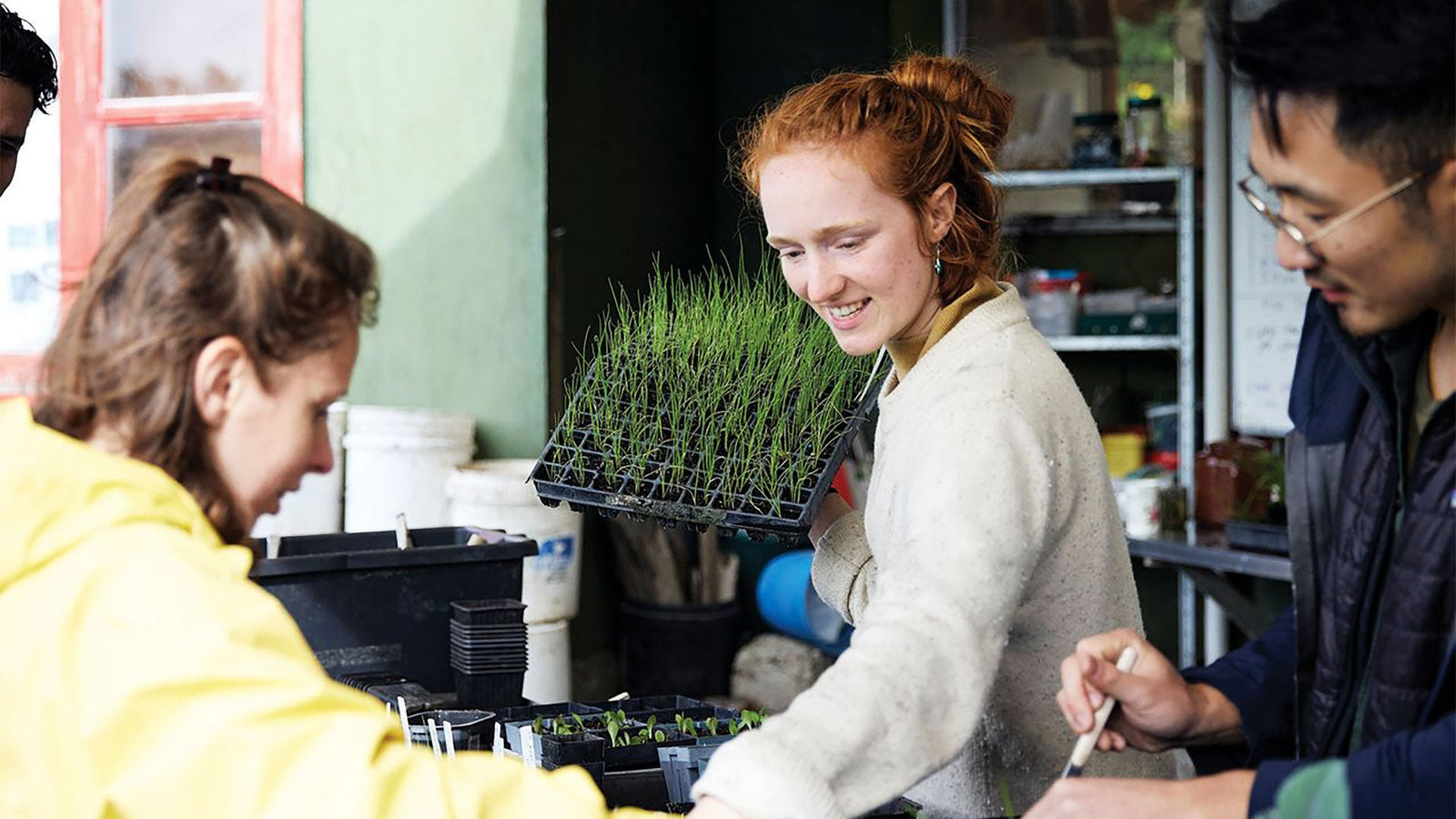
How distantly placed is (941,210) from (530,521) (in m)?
2.78

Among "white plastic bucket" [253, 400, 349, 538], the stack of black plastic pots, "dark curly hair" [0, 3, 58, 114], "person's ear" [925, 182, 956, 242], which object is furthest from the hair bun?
"white plastic bucket" [253, 400, 349, 538]

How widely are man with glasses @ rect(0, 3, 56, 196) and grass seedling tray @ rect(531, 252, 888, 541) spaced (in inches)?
46.5

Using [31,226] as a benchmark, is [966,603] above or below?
below

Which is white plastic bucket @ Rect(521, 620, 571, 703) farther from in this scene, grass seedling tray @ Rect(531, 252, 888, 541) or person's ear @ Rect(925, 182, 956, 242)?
person's ear @ Rect(925, 182, 956, 242)

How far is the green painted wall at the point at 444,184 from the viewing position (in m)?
5.06

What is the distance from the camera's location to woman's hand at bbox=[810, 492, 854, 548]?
2.34 metres

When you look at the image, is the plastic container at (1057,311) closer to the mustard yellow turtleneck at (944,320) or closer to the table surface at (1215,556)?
the table surface at (1215,556)

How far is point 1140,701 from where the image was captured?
5.66 ft

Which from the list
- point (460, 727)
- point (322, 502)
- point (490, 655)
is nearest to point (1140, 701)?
point (460, 727)

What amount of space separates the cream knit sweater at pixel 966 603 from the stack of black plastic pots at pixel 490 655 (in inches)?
35.5

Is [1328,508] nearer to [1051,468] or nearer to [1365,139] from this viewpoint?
[1051,468]

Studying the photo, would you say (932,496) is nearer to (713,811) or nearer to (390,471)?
(713,811)

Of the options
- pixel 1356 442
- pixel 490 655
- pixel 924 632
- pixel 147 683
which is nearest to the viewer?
pixel 147 683

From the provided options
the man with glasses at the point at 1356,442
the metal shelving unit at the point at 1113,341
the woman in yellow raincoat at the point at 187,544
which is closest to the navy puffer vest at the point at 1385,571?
the man with glasses at the point at 1356,442
